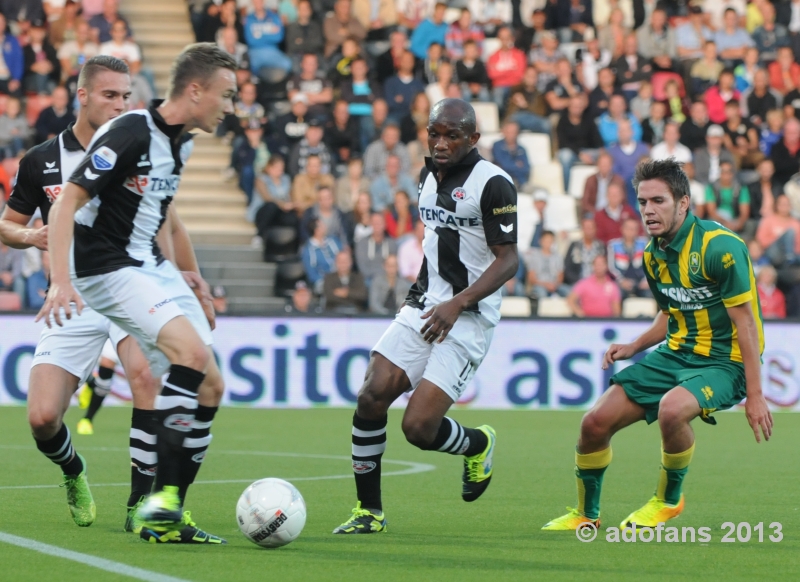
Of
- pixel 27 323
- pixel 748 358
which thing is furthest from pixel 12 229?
pixel 27 323

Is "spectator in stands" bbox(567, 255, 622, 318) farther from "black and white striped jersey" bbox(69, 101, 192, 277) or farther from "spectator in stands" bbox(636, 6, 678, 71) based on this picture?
"black and white striped jersey" bbox(69, 101, 192, 277)

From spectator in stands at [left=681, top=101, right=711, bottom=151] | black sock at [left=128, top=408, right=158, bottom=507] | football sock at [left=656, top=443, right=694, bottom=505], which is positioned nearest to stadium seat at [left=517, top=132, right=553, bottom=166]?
spectator in stands at [left=681, top=101, right=711, bottom=151]

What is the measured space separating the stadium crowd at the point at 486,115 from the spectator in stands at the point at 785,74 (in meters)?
0.03

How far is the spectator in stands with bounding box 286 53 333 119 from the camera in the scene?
62.9ft

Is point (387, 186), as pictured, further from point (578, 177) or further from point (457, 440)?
point (457, 440)

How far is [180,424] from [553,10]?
16.6 meters

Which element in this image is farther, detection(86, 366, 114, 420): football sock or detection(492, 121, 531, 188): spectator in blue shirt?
detection(492, 121, 531, 188): spectator in blue shirt

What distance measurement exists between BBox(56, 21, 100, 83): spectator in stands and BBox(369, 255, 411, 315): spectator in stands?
17.5 ft

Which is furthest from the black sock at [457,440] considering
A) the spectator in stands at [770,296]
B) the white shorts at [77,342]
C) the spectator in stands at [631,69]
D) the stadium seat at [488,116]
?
the spectator in stands at [631,69]

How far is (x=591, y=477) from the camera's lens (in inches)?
264

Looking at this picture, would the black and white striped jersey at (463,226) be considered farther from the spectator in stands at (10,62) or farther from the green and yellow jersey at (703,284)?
the spectator in stands at (10,62)

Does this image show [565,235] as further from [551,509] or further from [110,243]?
[110,243]

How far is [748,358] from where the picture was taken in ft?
21.0

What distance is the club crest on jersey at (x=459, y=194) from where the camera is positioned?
682cm
